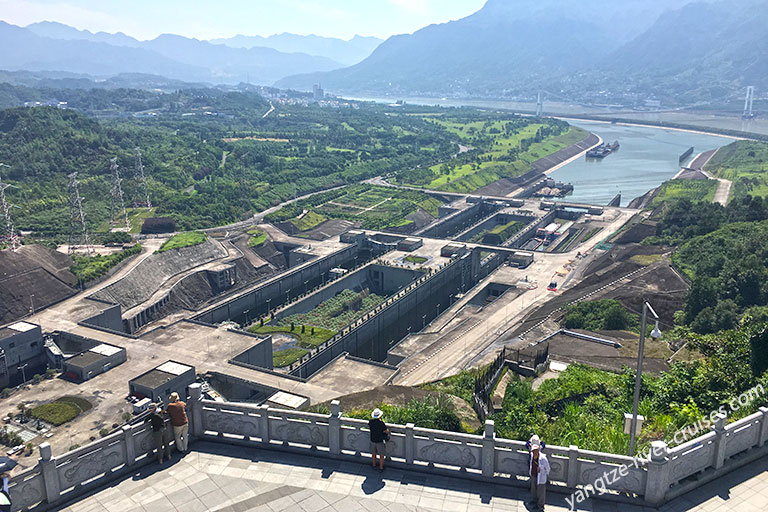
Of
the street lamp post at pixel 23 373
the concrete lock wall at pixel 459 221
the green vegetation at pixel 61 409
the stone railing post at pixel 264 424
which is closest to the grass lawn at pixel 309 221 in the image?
the concrete lock wall at pixel 459 221

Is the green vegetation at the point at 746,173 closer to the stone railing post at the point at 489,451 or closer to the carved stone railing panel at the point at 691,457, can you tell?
the carved stone railing panel at the point at 691,457

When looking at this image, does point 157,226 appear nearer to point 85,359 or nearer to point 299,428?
point 85,359

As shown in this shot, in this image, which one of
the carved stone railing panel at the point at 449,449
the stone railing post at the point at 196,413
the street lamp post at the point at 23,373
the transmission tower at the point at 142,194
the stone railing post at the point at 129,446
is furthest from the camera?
the transmission tower at the point at 142,194

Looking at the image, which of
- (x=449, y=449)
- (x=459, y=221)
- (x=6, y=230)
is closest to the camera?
(x=449, y=449)

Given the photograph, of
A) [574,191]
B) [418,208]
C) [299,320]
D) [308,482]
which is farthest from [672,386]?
[574,191]

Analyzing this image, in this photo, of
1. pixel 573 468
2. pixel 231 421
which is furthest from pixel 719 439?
pixel 231 421
